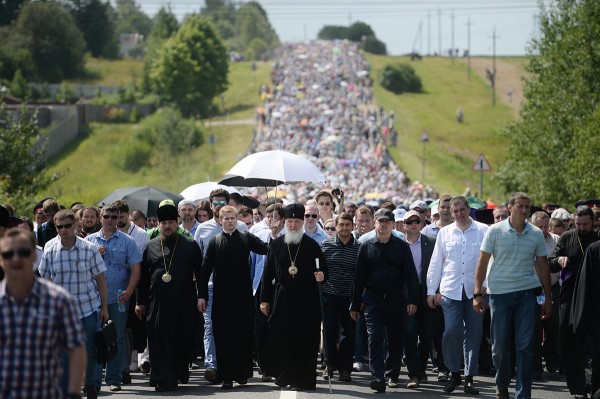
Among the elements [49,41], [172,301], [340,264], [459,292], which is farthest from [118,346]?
[49,41]

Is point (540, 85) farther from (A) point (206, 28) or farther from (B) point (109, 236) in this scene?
(A) point (206, 28)

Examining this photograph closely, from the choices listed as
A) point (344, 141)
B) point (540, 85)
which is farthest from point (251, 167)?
point (344, 141)

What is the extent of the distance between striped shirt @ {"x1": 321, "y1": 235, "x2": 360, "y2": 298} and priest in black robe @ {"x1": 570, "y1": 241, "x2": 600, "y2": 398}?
322 cm

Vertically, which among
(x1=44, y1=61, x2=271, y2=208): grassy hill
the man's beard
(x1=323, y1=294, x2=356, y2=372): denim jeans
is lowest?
(x1=44, y1=61, x2=271, y2=208): grassy hill

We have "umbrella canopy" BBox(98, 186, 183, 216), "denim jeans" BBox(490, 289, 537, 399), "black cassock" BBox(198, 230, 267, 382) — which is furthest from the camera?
"umbrella canopy" BBox(98, 186, 183, 216)

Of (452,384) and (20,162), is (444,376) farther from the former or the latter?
(20,162)

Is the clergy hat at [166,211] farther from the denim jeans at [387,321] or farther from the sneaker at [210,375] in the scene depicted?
the denim jeans at [387,321]

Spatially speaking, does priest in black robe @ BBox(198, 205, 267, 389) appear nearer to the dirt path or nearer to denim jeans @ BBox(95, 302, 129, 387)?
denim jeans @ BBox(95, 302, 129, 387)

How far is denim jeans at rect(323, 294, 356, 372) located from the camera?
49.0 ft

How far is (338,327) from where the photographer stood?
49.7 ft

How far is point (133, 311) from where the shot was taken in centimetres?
1509

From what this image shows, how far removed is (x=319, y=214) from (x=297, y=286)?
2990 millimetres

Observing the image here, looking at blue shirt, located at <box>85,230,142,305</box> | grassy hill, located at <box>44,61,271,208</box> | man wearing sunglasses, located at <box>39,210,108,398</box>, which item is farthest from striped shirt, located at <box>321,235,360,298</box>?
grassy hill, located at <box>44,61,271,208</box>

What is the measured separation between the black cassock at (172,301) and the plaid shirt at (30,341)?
21.1 feet
